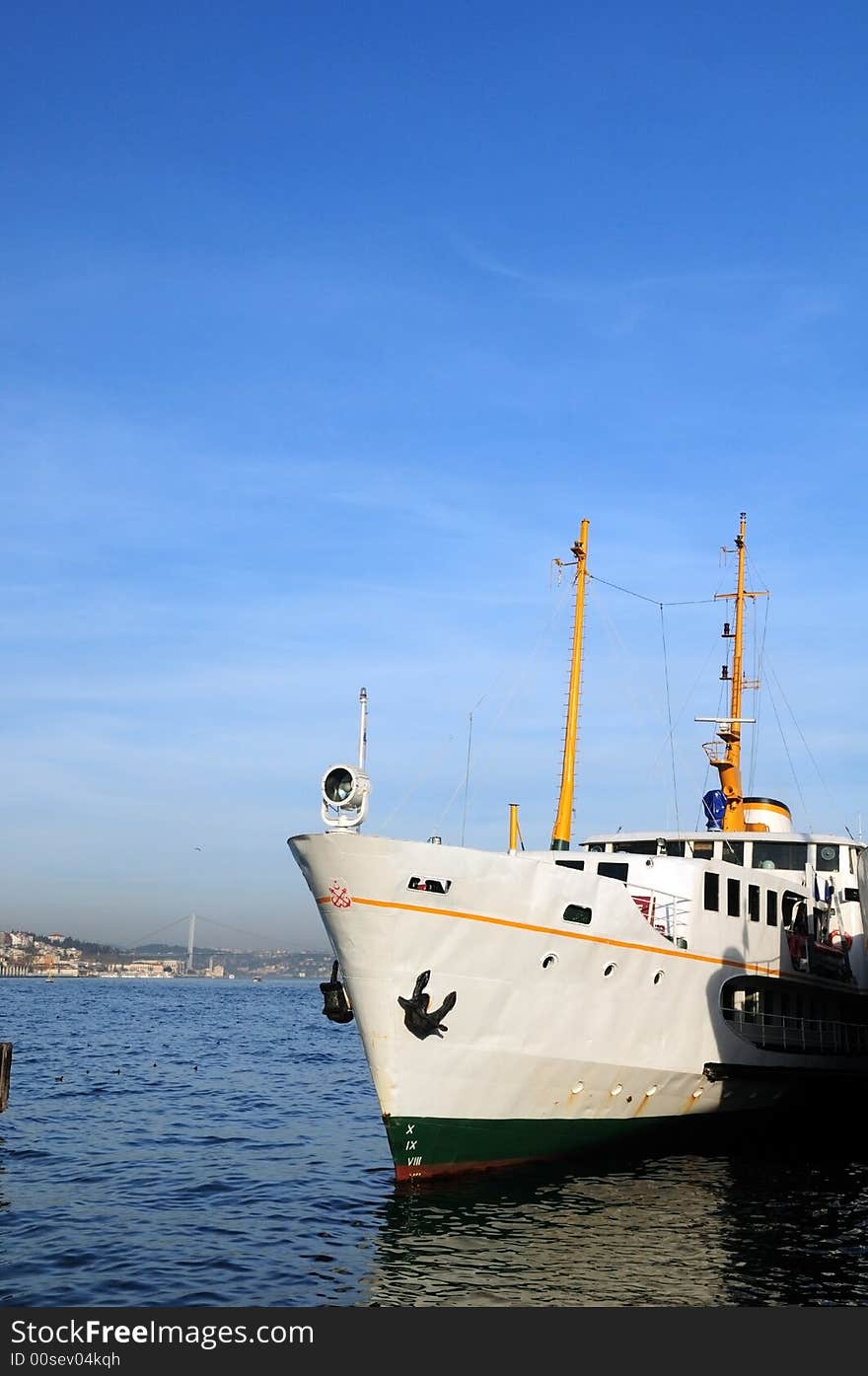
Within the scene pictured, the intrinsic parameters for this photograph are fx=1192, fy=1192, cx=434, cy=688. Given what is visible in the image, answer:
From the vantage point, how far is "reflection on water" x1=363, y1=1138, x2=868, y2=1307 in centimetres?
1652

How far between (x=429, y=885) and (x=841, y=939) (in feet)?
53.4

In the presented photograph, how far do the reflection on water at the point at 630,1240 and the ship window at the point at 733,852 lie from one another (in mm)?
8882

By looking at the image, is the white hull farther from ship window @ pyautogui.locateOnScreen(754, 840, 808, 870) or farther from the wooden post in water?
the wooden post in water

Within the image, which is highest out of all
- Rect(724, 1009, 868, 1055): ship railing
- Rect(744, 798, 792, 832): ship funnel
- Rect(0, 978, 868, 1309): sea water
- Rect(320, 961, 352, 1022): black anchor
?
Rect(744, 798, 792, 832): ship funnel

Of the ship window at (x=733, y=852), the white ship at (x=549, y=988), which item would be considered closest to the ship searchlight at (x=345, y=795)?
the white ship at (x=549, y=988)

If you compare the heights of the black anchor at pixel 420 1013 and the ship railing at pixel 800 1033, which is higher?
the black anchor at pixel 420 1013

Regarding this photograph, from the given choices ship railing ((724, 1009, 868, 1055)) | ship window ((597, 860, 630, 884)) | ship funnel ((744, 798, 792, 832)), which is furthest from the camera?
ship funnel ((744, 798, 792, 832))

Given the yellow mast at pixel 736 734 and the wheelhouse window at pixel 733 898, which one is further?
the yellow mast at pixel 736 734

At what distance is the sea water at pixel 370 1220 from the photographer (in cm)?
1659

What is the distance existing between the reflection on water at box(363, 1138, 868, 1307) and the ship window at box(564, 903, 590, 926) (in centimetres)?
495

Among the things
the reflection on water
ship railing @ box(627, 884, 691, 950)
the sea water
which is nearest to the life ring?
the sea water

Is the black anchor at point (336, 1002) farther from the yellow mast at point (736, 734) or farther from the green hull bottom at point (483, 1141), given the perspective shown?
the yellow mast at point (736, 734)

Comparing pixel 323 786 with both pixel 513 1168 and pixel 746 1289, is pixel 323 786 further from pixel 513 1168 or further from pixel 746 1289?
pixel 746 1289

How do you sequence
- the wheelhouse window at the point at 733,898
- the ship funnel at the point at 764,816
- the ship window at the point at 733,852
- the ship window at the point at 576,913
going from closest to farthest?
the ship window at the point at 576,913
the wheelhouse window at the point at 733,898
the ship window at the point at 733,852
the ship funnel at the point at 764,816
